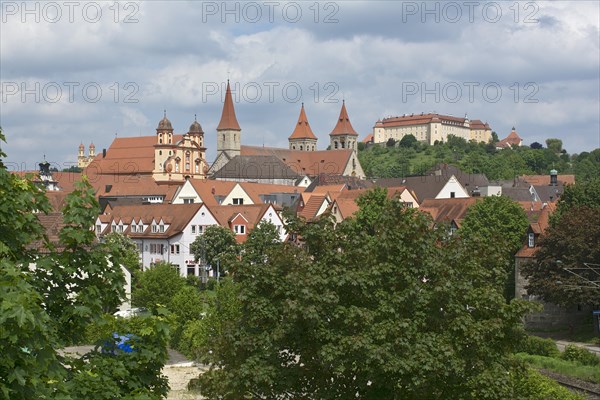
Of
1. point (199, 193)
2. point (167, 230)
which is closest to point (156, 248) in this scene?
point (167, 230)

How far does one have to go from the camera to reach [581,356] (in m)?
44.5

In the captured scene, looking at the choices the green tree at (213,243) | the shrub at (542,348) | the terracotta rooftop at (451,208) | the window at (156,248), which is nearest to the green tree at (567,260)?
the shrub at (542,348)

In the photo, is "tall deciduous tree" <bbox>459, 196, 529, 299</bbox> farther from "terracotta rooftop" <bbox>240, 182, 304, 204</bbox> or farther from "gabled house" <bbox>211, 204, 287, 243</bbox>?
"terracotta rooftop" <bbox>240, 182, 304, 204</bbox>

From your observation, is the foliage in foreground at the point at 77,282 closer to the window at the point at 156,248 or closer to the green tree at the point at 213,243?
the green tree at the point at 213,243

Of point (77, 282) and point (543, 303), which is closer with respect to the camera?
point (77, 282)

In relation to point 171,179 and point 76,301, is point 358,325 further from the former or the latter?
point 171,179

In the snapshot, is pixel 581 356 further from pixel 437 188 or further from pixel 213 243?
pixel 437 188

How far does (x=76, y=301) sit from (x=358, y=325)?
7862 mm

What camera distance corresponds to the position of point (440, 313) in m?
20.6

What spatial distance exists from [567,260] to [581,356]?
465 inches

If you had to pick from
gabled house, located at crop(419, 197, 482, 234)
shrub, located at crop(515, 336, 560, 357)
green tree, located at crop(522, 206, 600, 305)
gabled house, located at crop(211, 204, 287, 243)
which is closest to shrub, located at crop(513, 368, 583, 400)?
shrub, located at crop(515, 336, 560, 357)

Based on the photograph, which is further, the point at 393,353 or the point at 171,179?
the point at 171,179

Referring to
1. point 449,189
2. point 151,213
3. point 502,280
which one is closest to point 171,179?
point 449,189

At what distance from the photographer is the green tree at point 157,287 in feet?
174
